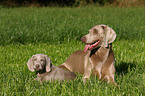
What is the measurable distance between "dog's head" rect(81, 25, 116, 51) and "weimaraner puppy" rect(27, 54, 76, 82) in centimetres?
83

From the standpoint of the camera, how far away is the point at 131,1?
22.4 meters

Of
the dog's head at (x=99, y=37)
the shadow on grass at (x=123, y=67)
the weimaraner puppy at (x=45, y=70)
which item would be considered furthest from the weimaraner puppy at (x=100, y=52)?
the shadow on grass at (x=123, y=67)

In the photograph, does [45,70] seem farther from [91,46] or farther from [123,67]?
[123,67]

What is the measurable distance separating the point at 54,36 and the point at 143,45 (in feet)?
10.7

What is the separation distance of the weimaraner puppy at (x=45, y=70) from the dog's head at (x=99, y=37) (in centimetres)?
83

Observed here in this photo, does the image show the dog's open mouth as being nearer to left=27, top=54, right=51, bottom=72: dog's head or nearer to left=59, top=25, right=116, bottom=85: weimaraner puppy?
left=59, top=25, right=116, bottom=85: weimaraner puppy

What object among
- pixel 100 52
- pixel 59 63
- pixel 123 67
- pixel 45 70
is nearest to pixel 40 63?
pixel 45 70

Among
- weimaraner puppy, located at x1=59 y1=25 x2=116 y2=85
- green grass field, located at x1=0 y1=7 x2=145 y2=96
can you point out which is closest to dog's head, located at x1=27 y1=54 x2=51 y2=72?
green grass field, located at x1=0 y1=7 x2=145 y2=96

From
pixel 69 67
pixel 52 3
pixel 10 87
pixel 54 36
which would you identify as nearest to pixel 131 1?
pixel 52 3

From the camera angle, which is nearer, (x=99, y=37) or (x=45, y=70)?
(x=99, y=37)

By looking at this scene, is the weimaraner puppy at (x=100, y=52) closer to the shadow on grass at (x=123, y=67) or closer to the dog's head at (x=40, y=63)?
the dog's head at (x=40, y=63)

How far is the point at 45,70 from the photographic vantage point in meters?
4.52

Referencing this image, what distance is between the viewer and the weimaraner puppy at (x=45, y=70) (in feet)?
14.1

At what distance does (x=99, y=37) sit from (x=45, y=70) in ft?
4.22
